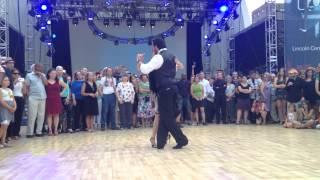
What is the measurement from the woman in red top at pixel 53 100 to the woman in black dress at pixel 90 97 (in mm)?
803

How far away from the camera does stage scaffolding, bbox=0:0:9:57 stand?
494 inches

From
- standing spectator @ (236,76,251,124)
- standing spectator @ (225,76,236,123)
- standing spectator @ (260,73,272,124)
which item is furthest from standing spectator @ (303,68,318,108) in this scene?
standing spectator @ (225,76,236,123)

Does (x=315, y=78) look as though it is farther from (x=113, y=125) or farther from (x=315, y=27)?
(x=113, y=125)

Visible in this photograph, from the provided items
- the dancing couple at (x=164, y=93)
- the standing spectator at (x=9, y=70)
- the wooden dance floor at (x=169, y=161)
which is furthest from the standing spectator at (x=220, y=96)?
the dancing couple at (x=164, y=93)

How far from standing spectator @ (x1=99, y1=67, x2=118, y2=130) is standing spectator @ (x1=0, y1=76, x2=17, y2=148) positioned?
339 cm

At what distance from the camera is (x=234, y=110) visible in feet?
39.5

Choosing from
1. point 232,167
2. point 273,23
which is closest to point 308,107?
point 273,23

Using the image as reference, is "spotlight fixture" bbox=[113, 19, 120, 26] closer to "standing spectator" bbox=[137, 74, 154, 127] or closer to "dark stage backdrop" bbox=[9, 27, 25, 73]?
"dark stage backdrop" bbox=[9, 27, 25, 73]

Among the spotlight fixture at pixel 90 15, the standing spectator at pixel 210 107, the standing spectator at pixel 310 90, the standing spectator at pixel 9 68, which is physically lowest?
the standing spectator at pixel 210 107

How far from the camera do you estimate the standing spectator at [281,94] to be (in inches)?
429

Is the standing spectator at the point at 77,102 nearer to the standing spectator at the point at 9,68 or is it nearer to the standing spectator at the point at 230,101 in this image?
the standing spectator at the point at 9,68

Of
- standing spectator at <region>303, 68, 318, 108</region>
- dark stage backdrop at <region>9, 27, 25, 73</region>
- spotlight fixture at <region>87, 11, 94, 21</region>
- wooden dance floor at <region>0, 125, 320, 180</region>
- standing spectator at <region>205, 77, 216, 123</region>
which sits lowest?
wooden dance floor at <region>0, 125, 320, 180</region>

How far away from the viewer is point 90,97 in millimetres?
9945

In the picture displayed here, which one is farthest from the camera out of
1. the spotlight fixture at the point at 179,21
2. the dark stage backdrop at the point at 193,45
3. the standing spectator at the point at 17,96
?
the dark stage backdrop at the point at 193,45
